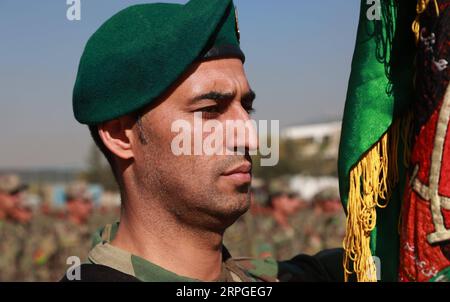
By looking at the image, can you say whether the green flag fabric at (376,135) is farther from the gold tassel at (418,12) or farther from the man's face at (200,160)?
the man's face at (200,160)

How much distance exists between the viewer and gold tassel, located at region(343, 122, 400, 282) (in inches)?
87.9

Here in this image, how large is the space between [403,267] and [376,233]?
0.22 metres

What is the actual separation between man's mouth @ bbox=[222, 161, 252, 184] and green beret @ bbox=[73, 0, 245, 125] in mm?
340

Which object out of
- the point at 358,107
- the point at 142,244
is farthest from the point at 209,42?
the point at 142,244

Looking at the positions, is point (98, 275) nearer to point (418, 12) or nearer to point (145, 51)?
point (145, 51)

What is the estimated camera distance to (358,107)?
7.36ft

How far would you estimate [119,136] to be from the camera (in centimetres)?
243

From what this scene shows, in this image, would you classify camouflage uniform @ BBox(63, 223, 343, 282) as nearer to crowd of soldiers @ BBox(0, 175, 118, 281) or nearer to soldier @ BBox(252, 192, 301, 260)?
crowd of soldiers @ BBox(0, 175, 118, 281)

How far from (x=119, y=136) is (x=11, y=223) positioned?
20.9 feet

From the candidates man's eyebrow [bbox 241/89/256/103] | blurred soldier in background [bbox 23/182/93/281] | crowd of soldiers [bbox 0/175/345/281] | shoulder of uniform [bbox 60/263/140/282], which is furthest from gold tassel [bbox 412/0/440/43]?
blurred soldier in background [bbox 23/182/93/281]

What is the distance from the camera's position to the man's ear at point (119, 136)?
2396 millimetres

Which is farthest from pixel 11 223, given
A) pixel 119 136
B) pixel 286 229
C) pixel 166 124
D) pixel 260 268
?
pixel 166 124

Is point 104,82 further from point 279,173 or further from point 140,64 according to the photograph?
point 279,173

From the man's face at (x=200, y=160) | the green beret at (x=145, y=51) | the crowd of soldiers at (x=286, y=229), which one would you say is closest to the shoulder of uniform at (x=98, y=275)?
the man's face at (x=200, y=160)
